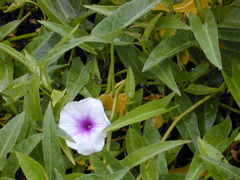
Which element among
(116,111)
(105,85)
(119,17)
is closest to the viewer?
(119,17)

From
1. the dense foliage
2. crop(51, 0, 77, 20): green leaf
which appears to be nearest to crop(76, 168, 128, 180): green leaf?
the dense foliage

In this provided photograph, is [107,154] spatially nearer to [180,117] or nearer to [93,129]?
[93,129]

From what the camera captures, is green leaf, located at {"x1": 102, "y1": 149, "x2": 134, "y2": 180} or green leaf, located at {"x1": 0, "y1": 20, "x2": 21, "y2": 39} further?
green leaf, located at {"x1": 0, "y1": 20, "x2": 21, "y2": 39}

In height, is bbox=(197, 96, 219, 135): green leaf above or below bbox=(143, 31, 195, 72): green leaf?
below

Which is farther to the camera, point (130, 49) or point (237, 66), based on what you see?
point (130, 49)

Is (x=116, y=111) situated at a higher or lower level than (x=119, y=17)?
lower

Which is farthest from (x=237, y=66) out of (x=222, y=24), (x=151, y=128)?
(x=151, y=128)

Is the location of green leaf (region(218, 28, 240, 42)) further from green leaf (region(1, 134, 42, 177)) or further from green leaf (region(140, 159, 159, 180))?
green leaf (region(1, 134, 42, 177))
